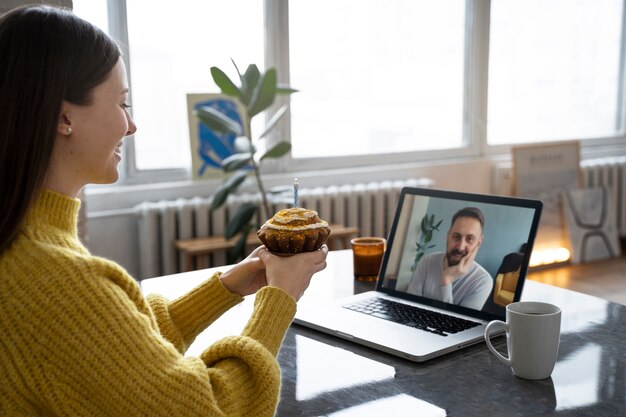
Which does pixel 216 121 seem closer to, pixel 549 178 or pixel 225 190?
pixel 225 190

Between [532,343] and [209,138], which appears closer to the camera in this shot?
[532,343]

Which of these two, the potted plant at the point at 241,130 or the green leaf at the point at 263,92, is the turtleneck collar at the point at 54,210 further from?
the green leaf at the point at 263,92

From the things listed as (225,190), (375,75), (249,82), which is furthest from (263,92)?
(375,75)

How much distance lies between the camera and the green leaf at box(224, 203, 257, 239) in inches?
135

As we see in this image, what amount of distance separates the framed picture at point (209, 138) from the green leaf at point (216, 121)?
16 centimetres

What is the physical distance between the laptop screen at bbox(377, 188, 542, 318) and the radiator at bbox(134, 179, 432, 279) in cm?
187

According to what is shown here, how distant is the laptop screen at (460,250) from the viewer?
1.43m

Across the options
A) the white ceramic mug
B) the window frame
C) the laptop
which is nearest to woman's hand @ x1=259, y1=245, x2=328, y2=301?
the laptop

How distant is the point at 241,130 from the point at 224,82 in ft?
1.30

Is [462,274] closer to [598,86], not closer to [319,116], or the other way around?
[319,116]

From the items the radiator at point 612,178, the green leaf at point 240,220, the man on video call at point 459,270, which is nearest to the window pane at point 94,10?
the green leaf at point 240,220

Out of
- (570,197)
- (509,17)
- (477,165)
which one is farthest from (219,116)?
(570,197)

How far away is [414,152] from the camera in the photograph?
4480 mm

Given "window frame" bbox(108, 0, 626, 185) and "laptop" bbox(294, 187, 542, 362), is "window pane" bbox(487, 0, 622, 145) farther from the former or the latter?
"laptop" bbox(294, 187, 542, 362)
